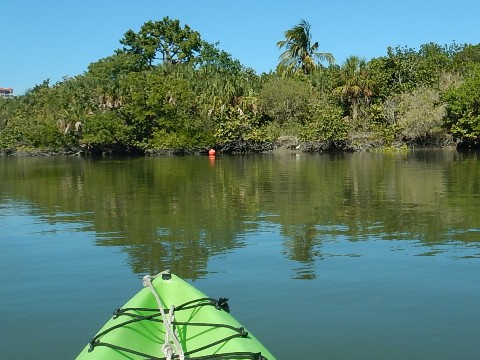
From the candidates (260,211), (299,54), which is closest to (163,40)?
(299,54)

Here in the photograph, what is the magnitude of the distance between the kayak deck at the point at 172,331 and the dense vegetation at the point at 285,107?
51.4m

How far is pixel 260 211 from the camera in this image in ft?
58.9

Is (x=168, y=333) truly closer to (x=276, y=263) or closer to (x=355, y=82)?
(x=276, y=263)

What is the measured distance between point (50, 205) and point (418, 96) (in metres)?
43.8

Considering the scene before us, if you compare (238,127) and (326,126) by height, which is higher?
(238,127)

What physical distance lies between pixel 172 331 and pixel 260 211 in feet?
41.2

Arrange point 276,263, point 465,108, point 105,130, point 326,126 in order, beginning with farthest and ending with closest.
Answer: point 105,130 < point 326,126 < point 465,108 < point 276,263

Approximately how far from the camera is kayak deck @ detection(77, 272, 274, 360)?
5.07 metres

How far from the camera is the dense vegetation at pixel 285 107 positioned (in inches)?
2254

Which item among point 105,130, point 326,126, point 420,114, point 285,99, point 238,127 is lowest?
point 326,126

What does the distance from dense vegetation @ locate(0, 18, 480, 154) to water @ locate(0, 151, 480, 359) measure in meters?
35.7

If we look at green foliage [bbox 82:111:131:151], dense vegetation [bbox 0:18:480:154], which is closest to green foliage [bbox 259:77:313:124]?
dense vegetation [bbox 0:18:480:154]

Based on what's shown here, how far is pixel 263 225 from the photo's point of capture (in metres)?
15.4

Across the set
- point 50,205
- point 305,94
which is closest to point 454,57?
point 305,94
